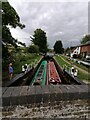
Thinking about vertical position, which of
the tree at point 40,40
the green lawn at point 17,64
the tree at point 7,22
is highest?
the tree at point 40,40

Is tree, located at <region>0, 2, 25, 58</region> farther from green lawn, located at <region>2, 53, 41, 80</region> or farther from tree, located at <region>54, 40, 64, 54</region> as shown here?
tree, located at <region>54, 40, 64, 54</region>

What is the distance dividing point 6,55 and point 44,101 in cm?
1095

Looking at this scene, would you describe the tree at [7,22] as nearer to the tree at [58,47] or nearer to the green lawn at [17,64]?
the green lawn at [17,64]

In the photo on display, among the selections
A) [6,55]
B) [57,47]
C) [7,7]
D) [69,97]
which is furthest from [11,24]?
[57,47]

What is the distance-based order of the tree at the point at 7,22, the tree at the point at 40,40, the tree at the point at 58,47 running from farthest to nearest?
1. the tree at the point at 58,47
2. the tree at the point at 40,40
3. the tree at the point at 7,22

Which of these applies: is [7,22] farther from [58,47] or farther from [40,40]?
[58,47]

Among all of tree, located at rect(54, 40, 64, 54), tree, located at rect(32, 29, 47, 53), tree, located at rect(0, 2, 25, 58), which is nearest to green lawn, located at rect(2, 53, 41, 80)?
tree, located at rect(0, 2, 25, 58)

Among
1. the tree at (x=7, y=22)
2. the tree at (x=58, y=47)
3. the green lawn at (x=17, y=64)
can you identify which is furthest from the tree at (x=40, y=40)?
the tree at (x=7, y=22)

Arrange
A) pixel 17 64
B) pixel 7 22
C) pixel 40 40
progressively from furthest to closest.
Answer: pixel 40 40 → pixel 17 64 → pixel 7 22

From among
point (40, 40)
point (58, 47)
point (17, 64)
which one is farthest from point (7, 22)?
point (58, 47)

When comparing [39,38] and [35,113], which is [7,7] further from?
[39,38]

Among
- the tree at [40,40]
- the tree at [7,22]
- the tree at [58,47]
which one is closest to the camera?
the tree at [7,22]

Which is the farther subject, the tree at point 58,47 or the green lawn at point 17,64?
the tree at point 58,47

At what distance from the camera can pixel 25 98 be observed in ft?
10.7
